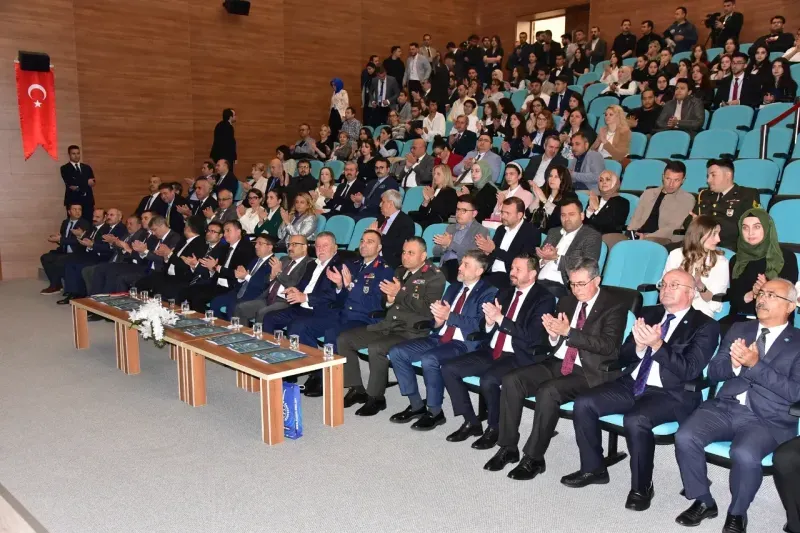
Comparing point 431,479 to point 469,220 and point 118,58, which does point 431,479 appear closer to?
point 469,220

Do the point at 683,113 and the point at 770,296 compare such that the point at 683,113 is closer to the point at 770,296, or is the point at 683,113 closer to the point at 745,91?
the point at 745,91

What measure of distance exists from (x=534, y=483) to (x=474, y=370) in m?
0.76

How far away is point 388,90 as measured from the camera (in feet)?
38.2

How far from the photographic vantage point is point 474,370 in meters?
4.07

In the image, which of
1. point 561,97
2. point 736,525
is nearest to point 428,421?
point 736,525

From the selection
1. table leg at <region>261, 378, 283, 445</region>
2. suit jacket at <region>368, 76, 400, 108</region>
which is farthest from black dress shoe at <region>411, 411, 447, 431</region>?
suit jacket at <region>368, 76, 400, 108</region>

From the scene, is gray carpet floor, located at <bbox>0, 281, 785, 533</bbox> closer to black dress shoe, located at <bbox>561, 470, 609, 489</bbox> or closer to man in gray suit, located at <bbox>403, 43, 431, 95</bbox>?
black dress shoe, located at <bbox>561, 470, 609, 489</bbox>

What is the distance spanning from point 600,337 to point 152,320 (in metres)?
3.06

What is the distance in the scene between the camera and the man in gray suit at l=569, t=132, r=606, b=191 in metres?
6.44

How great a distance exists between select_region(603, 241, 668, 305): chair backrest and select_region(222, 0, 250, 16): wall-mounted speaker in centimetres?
884

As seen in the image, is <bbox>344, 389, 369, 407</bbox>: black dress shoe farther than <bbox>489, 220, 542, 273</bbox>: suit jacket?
No

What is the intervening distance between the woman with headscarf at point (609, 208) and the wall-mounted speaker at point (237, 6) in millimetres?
7987

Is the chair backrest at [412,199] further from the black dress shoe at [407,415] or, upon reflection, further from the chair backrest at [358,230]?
the black dress shoe at [407,415]

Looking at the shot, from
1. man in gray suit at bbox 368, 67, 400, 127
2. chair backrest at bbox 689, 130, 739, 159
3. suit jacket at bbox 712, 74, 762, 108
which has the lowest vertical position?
chair backrest at bbox 689, 130, 739, 159
